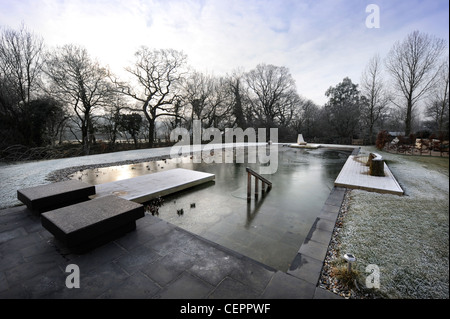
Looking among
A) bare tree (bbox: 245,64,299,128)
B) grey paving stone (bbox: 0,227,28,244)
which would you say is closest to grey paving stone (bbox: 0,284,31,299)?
grey paving stone (bbox: 0,227,28,244)

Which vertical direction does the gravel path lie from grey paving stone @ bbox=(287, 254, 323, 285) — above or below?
above

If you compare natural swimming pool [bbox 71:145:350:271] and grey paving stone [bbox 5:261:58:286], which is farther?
natural swimming pool [bbox 71:145:350:271]

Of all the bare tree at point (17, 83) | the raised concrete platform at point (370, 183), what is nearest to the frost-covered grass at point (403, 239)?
the raised concrete platform at point (370, 183)

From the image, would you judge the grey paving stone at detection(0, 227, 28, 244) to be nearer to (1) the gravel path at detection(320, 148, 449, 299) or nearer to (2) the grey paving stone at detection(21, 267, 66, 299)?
(2) the grey paving stone at detection(21, 267, 66, 299)

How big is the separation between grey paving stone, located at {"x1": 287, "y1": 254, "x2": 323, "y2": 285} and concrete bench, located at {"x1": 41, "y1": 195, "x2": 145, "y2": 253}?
2240mm

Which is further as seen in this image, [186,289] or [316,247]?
[316,247]

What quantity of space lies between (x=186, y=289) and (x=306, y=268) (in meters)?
1.39

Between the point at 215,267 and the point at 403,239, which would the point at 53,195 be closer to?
the point at 215,267

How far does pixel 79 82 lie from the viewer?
13180 millimetres

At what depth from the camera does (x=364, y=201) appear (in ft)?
14.2

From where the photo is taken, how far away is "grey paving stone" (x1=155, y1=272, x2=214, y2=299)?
173 centimetres

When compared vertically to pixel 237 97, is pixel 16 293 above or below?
below

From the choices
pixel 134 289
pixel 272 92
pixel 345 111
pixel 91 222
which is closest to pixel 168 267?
pixel 134 289
